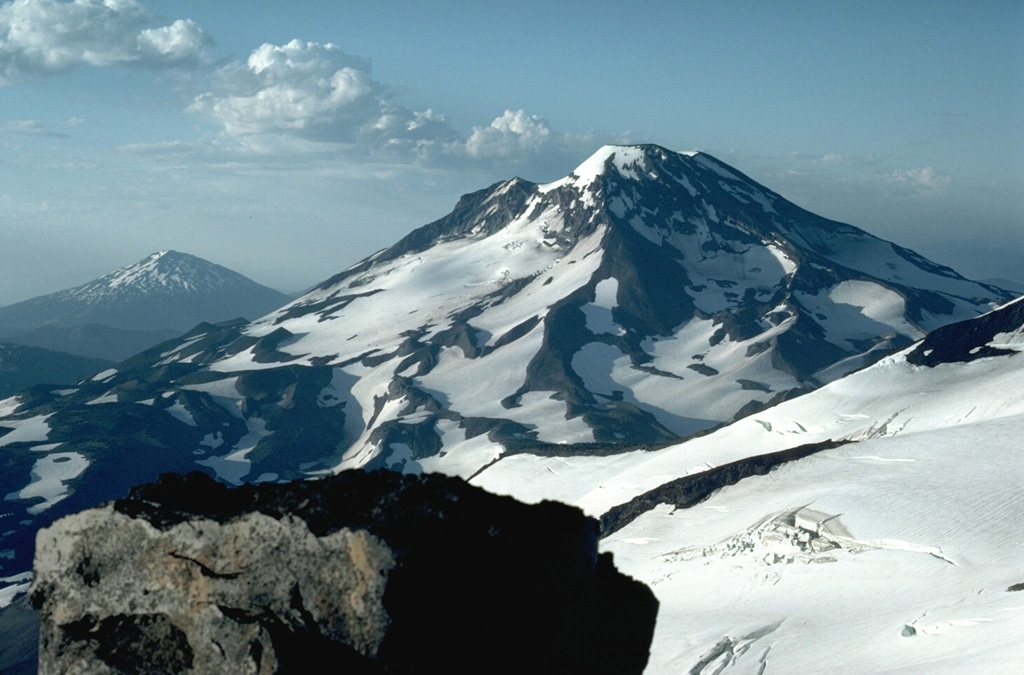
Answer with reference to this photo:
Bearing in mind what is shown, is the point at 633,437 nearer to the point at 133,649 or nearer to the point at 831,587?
the point at 831,587

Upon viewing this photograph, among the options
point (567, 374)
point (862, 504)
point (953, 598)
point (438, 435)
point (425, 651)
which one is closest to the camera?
point (425, 651)

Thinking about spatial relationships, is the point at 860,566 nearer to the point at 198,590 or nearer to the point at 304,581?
the point at 304,581

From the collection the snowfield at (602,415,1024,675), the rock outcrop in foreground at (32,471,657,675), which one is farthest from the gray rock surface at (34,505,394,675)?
the snowfield at (602,415,1024,675)

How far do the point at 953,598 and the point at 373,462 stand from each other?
138594 millimetres

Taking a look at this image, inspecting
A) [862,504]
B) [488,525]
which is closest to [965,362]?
[862,504]

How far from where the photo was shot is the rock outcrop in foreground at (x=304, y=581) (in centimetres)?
965

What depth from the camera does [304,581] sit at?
9891mm

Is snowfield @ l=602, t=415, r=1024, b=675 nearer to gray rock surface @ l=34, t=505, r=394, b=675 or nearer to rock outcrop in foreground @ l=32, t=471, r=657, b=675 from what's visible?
rock outcrop in foreground @ l=32, t=471, r=657, b=675

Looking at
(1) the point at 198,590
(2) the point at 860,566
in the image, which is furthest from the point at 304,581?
(2) the point at 860,566

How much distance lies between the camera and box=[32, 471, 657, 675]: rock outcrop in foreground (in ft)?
31.7

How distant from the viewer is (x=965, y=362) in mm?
73938

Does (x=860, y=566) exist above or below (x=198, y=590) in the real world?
below

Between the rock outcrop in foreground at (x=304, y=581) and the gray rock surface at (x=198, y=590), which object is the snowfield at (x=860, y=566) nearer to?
the rock outcrop in foreground at (x=304, y=581)

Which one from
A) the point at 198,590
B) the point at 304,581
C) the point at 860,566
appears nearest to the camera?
the point at 304,581
